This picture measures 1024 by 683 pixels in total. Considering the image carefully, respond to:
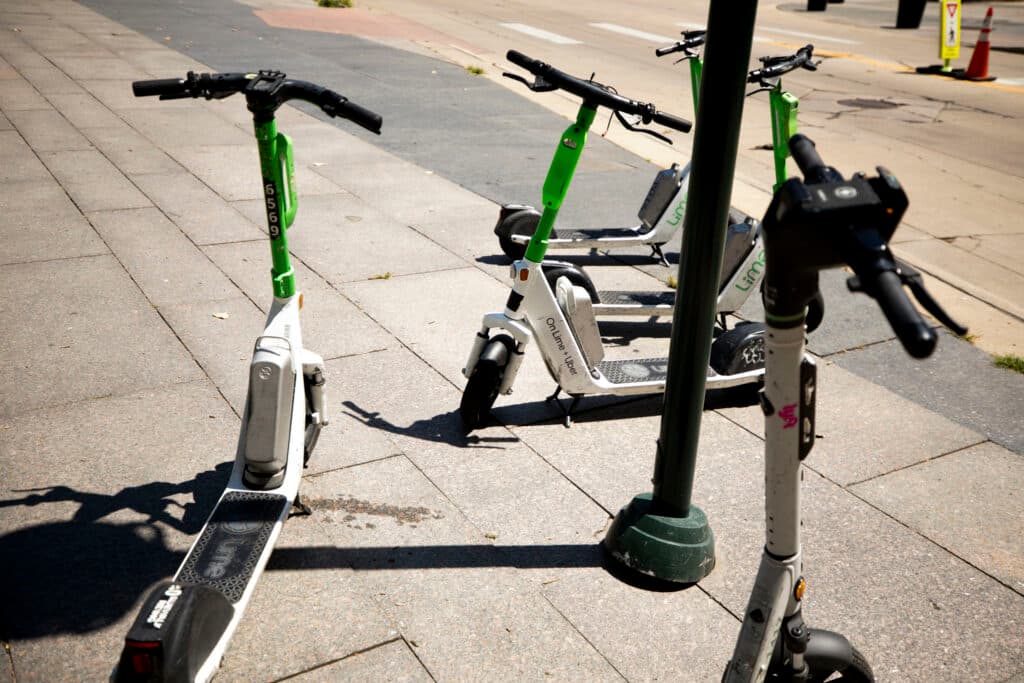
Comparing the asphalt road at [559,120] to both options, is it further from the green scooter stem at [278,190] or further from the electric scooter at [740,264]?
the green scooter stem at [278,190]

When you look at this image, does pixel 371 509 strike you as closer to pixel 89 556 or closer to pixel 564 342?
pixel 89 556

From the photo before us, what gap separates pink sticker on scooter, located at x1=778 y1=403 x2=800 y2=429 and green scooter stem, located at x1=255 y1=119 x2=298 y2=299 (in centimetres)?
198

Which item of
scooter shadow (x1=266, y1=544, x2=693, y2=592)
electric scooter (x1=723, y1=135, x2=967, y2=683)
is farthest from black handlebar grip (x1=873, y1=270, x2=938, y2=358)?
scooter shadow (x1=266, y1=544, x2=693, y2=592)

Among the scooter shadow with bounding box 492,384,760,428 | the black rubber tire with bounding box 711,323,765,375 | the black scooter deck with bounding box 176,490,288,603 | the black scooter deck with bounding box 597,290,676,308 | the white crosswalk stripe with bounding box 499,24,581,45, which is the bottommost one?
the scooter shadow with bounding box 492,384,760,428

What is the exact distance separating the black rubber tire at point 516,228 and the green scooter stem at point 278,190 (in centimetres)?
311

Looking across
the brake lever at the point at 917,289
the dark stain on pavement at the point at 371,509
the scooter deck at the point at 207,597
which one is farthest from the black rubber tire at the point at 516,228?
the brake lever at the point at 917,289

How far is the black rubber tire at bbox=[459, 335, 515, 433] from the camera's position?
4355 mm

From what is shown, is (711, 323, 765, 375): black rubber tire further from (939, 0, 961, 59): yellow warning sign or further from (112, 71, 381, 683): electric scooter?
(939, 0, 961, 59): yellow warning sign

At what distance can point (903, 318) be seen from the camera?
6.01 ft

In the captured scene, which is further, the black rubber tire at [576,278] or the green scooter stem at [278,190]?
the black rubber tire at [576,278]

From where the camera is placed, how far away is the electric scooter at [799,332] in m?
1.96

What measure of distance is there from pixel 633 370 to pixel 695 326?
1.65 metres

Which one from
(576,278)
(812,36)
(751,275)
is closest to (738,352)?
(751,275)

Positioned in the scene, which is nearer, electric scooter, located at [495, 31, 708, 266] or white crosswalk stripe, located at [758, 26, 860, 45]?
electric scooter, located at [495, 31, 708, 266]
